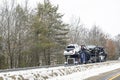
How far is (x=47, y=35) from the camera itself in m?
64.4

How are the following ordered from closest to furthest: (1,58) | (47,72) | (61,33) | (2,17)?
1. (47,72)
2. (1,58)
3. (2,17)
4. (61,33)

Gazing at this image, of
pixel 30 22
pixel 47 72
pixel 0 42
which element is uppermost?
pixel 30 22

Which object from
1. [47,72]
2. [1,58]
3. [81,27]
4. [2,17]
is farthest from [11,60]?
[81,27]

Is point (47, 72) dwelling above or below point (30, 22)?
below

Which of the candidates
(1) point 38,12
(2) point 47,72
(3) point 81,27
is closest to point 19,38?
(1) point 38,12

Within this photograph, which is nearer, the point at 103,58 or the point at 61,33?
the point at 103,58

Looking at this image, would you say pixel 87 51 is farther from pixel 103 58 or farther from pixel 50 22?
pixel 50 22

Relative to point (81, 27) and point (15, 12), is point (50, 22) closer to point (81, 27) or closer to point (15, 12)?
point (15, 12)

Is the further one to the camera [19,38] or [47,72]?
[19,38]

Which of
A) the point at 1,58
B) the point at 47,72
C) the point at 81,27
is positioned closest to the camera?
the point at 47,72

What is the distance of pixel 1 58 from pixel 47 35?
45.4ft

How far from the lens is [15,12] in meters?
61.6

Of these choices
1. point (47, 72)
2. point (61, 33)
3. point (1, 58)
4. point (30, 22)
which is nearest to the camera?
point (47, 72)

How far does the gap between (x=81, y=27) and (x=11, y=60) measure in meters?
51.5
